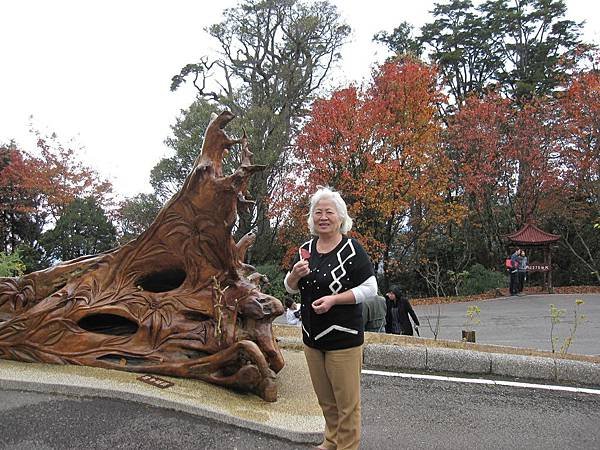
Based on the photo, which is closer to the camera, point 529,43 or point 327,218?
point 327,218

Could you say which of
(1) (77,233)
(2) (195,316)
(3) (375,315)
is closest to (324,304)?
(2) (195,316)

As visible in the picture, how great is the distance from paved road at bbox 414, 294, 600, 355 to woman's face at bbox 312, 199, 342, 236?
22.2 ft

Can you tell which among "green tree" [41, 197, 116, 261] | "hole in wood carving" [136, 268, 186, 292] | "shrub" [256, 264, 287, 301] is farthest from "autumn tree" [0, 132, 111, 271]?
"hole in wood carving" [136, 268, 186, 292]

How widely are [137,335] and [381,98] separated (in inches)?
493

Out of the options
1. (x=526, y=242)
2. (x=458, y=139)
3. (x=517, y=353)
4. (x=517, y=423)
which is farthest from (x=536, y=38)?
(x=517, y=423)

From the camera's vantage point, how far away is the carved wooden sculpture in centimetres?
451

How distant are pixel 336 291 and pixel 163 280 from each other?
290 cm

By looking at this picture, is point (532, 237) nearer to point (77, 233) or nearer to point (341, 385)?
point (341, 385)

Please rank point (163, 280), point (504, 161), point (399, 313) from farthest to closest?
point (504, 161), point (399, 313), point (163, 280)

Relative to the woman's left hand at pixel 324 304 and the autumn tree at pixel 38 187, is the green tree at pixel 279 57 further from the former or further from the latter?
the woman's left hand at pixel 324 304

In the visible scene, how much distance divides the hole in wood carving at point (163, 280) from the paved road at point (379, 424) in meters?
1.34

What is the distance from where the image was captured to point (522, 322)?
1138 centimetres

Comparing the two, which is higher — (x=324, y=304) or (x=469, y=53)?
(x=469, y=53)

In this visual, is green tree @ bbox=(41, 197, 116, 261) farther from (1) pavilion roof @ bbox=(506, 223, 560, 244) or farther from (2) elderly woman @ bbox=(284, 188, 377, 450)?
(2) elderly woman @ bbox=(284, 188, 377, 450)
